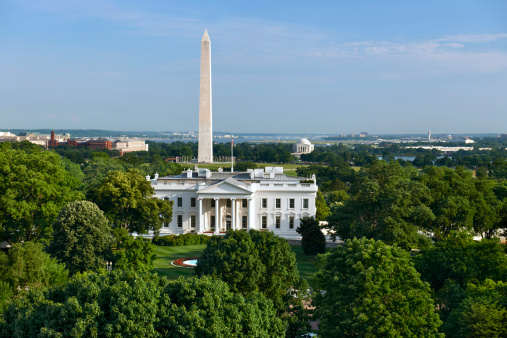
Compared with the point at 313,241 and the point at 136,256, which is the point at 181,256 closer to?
the point at 313,241

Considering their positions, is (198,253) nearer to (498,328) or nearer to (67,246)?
(67,246)

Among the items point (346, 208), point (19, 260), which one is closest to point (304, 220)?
point (346, 208)

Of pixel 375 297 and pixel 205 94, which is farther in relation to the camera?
pixel 205 94

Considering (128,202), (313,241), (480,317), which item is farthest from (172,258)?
(480,317)

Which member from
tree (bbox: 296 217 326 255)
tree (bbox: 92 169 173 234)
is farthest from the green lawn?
tree (bbox: 92 169 173 234)

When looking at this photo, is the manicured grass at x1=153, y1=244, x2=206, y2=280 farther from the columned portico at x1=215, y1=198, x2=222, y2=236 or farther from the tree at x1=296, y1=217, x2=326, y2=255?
the tree at x1=296, y1=217, x2=326, y2=255
